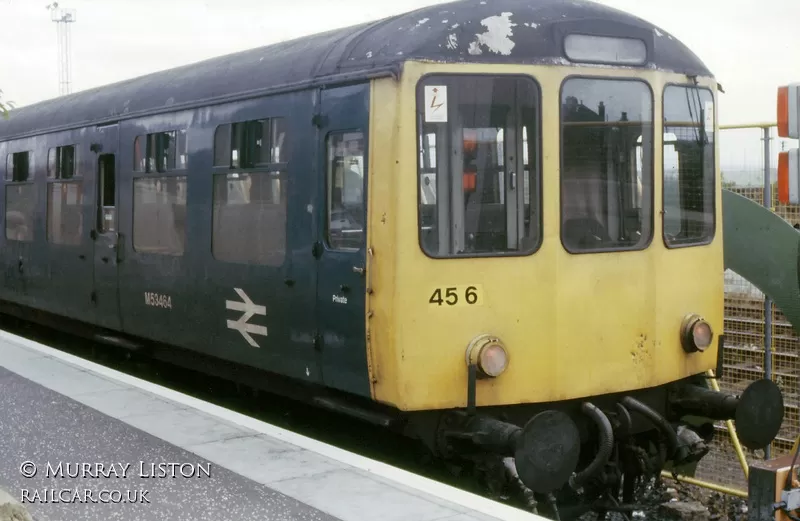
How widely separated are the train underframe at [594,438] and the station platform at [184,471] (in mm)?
778

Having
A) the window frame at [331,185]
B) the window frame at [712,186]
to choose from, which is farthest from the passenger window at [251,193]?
the window frame at [712,186]

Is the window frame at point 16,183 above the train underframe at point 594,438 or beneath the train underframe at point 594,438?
above

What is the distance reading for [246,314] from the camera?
291 inches

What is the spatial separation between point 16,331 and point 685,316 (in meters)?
9.57

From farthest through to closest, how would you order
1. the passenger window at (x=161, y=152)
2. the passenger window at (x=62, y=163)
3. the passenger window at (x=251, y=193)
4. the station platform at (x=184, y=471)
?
the passenger window at (x=62, y=163) → the passenger window at (x=161, y=152) → the passenger window at (x=251, y=193) → the station platform at (x=184, y=471)

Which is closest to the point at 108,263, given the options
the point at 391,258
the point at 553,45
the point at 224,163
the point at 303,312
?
the point at 224,163

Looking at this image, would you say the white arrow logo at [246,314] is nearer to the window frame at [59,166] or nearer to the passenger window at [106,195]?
the passenger window at [106,195]

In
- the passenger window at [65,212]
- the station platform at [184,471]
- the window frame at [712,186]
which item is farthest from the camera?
the passenger window at [65,212]

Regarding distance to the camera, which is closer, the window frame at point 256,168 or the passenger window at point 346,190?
the passenger window at point 346,190

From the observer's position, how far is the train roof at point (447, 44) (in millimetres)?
6043

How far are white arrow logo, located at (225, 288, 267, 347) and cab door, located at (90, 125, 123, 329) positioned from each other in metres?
2.11

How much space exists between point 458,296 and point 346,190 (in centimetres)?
96

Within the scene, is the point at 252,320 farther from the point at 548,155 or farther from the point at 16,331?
the point at 16,331

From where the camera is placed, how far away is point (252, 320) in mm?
7309
